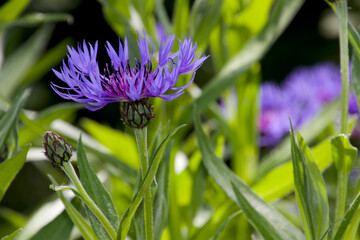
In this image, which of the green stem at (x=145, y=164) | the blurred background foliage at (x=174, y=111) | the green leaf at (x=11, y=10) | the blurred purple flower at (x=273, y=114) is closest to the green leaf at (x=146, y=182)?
the green stem at (x=145, y=164)

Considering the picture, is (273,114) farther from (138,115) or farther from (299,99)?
(138,115)

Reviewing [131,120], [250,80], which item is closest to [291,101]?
[250,80]

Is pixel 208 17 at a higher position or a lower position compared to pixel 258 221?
higher

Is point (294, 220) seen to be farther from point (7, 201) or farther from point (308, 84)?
point (7, 201)

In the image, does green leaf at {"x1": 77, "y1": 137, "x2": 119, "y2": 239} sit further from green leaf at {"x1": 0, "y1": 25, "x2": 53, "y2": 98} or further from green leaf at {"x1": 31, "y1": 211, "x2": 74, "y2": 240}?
green leaf at {"x1": 0, "y1": 25, "x2": 53, "y2": 98}

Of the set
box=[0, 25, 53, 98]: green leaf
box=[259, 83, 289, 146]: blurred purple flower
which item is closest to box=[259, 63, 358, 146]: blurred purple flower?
box=[259, 83, 289, 146]: blurred purple flower

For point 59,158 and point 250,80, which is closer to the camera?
point 59,158
